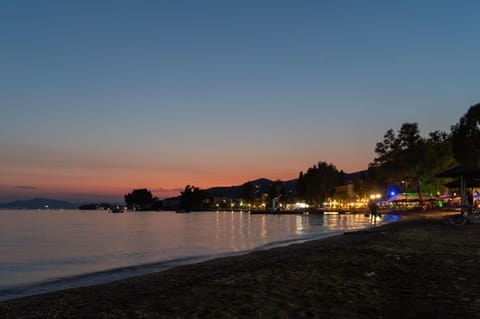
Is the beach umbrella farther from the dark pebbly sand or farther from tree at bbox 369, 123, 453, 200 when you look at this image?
tree at bbox 369, 123, 453, 200

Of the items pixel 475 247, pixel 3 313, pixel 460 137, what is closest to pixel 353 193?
pixel 460 137

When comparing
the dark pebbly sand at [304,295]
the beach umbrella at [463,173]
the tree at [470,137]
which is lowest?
the dark pebbly sand at [304,295]

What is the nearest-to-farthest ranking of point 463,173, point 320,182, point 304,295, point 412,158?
point 304,295, point 463,173, point 412,158, point 320,182

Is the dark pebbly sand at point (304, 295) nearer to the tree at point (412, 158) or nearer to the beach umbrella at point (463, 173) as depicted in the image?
the beach umbrella at point (463, 173)

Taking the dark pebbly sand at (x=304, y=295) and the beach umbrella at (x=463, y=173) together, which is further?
the beach umbrella at (x=463, y=173)

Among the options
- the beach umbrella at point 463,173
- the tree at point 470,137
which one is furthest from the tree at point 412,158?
the beach umbrella at point 463,173

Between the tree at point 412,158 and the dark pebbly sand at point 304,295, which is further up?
the tree at point 412,158

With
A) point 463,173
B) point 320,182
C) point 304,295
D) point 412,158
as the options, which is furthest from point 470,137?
point 320,182

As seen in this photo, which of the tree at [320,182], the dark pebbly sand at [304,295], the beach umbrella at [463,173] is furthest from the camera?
the tree at [320,182]

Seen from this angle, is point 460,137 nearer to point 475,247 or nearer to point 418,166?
point 418,166

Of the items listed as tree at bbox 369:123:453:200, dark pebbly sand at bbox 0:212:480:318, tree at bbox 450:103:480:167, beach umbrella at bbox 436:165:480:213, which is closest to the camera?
dark pebbly sand at bbox 0:212:480:318

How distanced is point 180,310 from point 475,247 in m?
12.7

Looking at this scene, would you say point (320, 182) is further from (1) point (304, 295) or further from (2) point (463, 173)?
(1) point (304, 295)

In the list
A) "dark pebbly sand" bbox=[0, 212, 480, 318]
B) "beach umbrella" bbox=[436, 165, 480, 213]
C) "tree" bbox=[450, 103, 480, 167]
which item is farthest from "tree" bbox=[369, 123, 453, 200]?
"dark pebbly sand" bbox=[0, 212, 480, 318]
